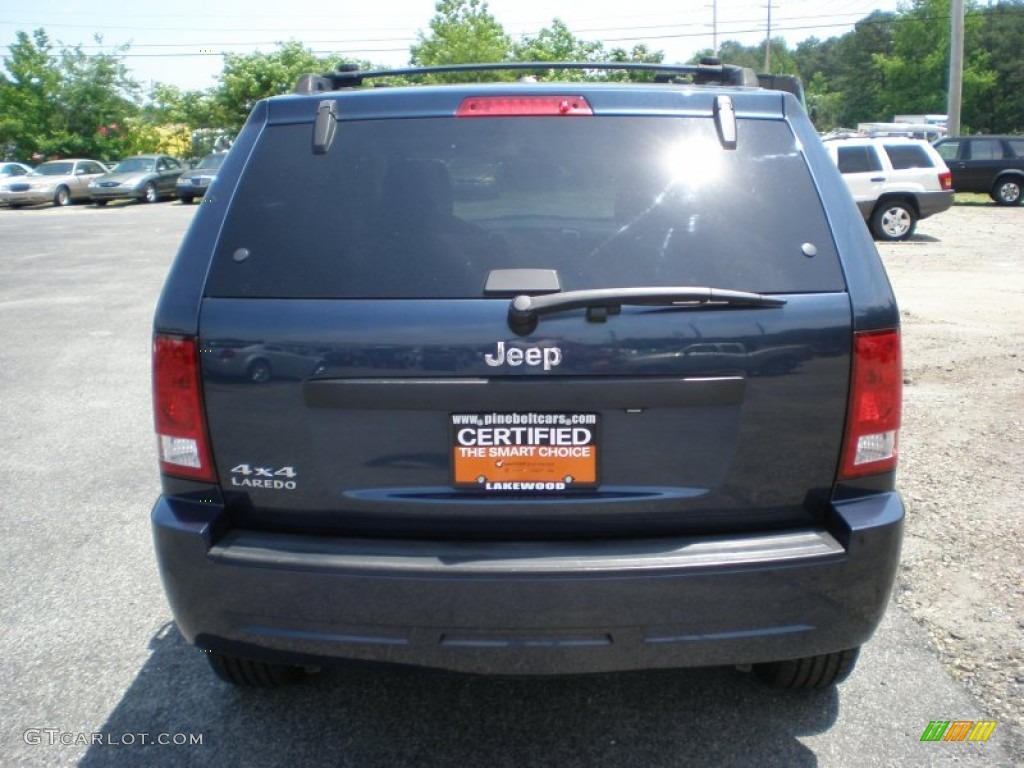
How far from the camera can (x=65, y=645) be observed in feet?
12.4

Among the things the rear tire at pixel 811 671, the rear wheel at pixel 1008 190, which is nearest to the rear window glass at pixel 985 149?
the rear wheel at pixel 1008 190

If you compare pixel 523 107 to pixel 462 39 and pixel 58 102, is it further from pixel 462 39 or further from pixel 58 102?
pixel 58 102

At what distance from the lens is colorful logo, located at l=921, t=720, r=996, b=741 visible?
311cm

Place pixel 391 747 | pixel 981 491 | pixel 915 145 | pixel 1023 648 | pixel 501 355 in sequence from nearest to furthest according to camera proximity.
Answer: pixel 501 355, pixel 391 747, pixel 1023 648, pixel 981 491, pixel 915 145

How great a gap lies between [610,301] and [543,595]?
79cm

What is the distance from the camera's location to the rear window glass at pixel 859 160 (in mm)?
18344

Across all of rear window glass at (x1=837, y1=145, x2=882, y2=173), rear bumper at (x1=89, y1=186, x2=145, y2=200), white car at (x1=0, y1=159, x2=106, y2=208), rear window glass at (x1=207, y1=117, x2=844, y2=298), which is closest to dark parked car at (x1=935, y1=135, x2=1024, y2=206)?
rear window glass at (x1=837, y1=145, x2=882, y2=173)

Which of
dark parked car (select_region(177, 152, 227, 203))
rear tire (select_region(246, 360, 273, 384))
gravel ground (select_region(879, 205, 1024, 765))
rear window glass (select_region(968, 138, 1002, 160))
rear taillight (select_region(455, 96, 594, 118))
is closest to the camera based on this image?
Answer: rear tire (select_region(246, 360, 273, 384))

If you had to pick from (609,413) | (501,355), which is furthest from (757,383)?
(501,355)

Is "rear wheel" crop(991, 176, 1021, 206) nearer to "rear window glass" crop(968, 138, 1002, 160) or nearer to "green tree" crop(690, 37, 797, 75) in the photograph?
"rear window glass" crop(968, 138, 1002, 160)

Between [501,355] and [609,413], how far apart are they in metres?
0.33

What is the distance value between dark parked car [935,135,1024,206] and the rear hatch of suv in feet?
86.7

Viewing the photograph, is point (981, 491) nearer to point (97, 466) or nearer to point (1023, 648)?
point (1023, 648)

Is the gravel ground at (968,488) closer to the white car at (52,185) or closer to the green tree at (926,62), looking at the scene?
the white car at (52,185)
